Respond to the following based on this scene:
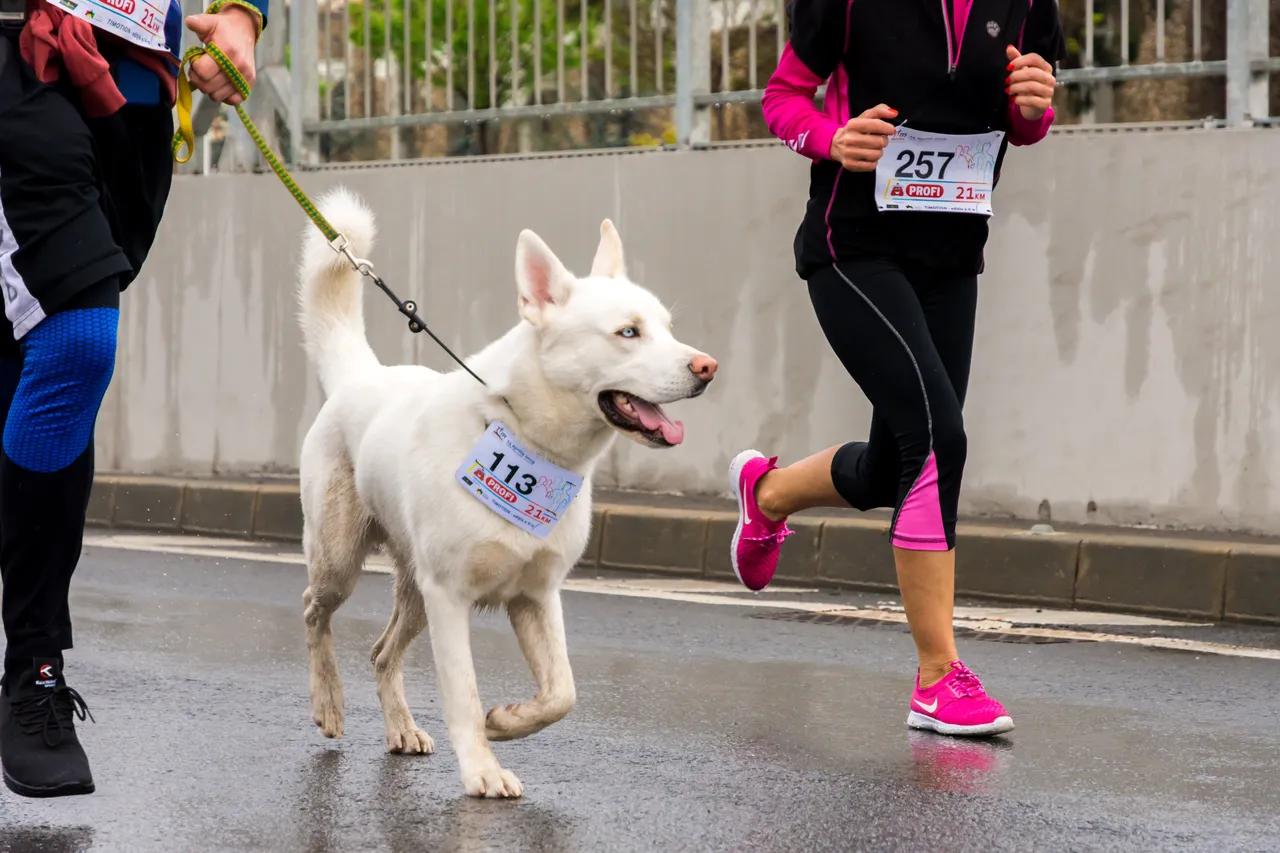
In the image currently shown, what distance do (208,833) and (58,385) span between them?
862 mm

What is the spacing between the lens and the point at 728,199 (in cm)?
1028

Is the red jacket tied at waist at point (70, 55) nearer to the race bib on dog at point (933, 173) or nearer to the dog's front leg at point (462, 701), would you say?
the dog's front leg at point (462, 701)

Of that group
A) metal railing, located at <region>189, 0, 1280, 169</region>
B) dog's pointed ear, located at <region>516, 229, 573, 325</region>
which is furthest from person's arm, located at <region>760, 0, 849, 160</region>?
metal railing, located at <region>189, 0, 1280, 169</region>

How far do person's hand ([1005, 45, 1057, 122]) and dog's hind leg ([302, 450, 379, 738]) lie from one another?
1.82 m

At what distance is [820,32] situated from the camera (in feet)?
17.2

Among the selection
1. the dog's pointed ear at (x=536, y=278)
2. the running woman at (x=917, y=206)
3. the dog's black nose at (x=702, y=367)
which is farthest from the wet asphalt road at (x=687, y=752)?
the dog's pointed ear at (x=536, y=278)

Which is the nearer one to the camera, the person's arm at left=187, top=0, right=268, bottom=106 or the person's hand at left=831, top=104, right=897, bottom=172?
the person's arm at left=187, top=0, right=268, bottom=106

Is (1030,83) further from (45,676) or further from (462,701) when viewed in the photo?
(45,676)

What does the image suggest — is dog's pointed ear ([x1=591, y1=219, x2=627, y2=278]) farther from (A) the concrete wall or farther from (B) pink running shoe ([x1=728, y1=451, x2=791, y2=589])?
(A) the concrete wall

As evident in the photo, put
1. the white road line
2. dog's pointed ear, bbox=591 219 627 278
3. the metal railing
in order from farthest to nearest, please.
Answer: the metal railing, the white road line, dog's pointed ear, bbox=591 219 627 278

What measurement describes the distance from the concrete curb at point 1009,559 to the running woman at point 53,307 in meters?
4.77

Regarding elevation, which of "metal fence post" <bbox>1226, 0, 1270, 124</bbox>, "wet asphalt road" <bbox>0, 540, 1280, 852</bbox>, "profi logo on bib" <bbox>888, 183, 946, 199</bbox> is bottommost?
"wet asphalt road" <bbox>0, 540, 1280, 852</bbox>

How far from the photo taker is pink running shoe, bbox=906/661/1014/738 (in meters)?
5.05

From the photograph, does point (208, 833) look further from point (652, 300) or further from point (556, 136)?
point (556, 136)
